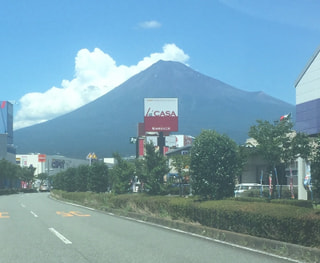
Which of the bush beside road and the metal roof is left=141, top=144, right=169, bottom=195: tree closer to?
the bush beside road

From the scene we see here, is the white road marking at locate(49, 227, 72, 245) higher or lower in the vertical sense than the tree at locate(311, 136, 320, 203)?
lower

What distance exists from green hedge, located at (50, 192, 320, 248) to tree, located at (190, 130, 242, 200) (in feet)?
2.71

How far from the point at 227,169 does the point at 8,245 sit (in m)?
7.84

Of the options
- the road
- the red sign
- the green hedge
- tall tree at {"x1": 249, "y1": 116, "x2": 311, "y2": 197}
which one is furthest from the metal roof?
the red sign

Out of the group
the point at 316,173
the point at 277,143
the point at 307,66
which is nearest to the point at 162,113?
the point at 307,66

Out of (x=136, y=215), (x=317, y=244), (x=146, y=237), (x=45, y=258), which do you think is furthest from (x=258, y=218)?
(x=136, y=215)

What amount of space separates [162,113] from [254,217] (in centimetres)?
4306

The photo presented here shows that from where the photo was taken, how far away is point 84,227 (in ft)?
46.1

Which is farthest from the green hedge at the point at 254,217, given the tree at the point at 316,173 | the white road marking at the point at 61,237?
the white road marking at the point at 61,237

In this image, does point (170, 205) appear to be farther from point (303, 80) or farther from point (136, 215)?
point (303, 80)

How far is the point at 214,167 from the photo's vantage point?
1495cm

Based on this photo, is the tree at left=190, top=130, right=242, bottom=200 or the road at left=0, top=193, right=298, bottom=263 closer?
the road at left=0, top=193, right=298, bottom=263

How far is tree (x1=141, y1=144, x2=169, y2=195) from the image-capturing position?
20.5 meters

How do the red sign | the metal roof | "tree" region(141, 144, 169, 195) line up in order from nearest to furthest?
"tree" region(141, 144, 169, 195), the metal roof, the red sign
